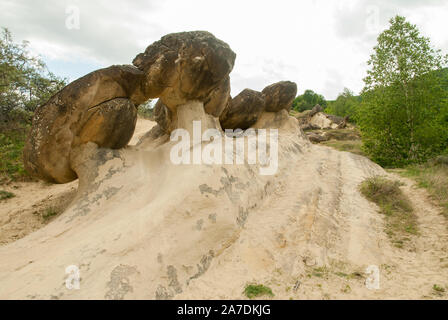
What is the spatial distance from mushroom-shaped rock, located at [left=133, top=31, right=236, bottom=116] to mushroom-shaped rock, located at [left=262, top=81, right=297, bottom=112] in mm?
3629

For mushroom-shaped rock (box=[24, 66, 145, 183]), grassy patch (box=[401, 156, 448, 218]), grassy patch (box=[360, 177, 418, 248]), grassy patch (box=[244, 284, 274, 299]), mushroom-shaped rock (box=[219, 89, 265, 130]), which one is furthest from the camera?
mushroom-shaped rock (box=[219, 89, 265, 130])

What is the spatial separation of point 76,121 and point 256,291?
2.92 m

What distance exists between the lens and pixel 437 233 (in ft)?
10.4

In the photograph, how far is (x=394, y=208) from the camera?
3975 mm

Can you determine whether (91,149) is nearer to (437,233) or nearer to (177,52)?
(177,52)

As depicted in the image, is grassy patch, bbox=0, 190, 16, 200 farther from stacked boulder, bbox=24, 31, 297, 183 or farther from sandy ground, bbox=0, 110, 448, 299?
stacked boulder, bbox=24, 31, 297, 183

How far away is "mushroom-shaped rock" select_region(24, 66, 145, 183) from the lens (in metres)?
3.45

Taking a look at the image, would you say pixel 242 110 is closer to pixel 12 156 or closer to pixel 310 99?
pixel 12 156

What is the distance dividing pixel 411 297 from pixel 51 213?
477cm

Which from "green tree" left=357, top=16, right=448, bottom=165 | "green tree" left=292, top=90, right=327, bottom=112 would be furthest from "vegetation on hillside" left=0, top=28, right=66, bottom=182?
"green tree" left=292, top=90, right=327, bottom=112

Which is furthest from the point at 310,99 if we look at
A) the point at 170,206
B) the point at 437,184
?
the point at 170,206

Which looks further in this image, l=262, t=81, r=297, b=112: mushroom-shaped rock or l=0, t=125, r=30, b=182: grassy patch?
l=262, t=81, r=297, b=112: mushroom-shaped rock

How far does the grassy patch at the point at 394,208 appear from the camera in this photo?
3.26m

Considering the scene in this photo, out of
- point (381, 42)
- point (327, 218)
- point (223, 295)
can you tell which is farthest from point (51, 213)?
point (381, 42)
